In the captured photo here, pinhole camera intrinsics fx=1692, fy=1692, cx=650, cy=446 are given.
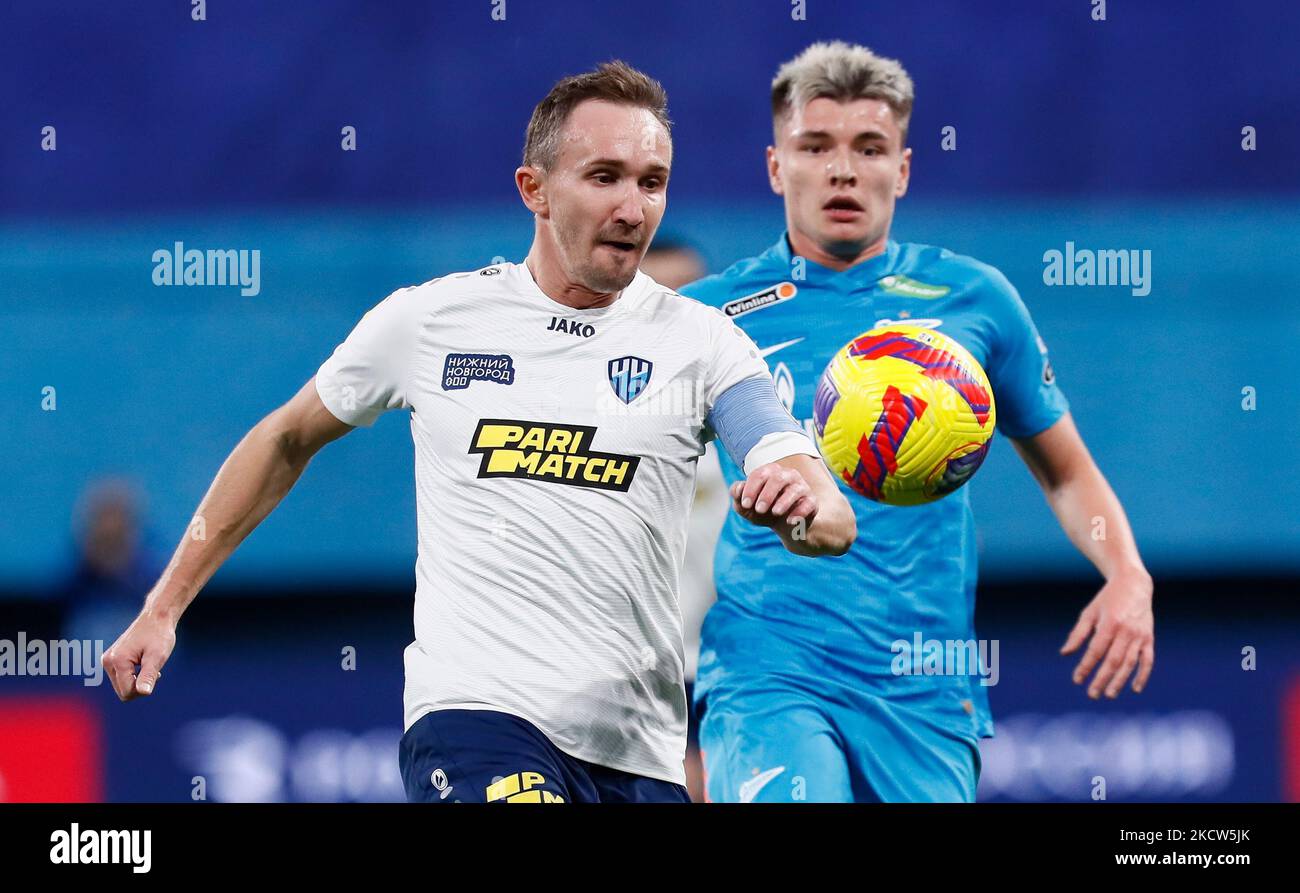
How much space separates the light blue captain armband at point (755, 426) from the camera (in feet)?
12.7

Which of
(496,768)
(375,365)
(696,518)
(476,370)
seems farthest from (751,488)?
(696,518)

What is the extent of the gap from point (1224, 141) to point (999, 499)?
186 centimetres

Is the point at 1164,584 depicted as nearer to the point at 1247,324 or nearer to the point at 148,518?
the point at 1247,324

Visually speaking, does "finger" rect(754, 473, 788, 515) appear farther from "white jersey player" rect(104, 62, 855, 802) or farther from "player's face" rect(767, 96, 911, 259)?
"player's face" rect(767, 96, 911, 259)

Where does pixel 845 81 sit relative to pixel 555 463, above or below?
above

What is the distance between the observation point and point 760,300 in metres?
5.66

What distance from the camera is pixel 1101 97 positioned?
7344mm

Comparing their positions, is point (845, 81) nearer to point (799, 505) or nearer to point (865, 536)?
point (865, 536)

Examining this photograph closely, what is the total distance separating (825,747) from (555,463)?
5.13 feet

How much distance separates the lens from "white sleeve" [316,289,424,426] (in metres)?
4.34

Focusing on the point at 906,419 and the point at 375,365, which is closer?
the point at 375,365

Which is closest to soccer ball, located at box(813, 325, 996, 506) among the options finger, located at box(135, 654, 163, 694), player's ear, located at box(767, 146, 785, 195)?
player's ear, located at box(767, 146, 785, 195)

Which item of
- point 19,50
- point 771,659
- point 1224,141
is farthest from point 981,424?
point 19,50

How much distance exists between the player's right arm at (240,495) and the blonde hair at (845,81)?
2.18m
